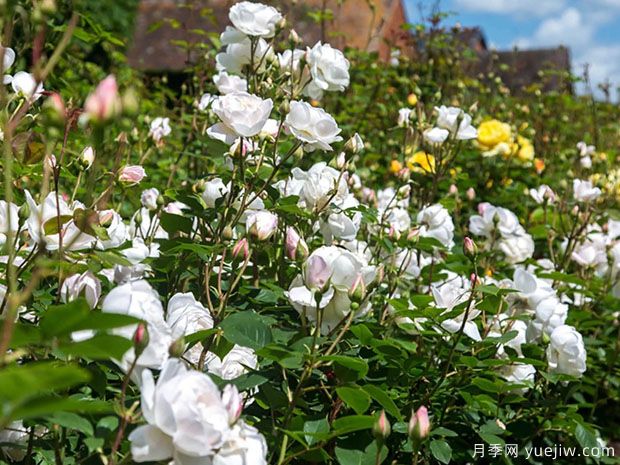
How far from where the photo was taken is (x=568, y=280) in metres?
2.05

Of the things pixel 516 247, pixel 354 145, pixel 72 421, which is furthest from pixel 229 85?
pixel 516 247

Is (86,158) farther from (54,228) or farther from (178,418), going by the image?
(178,418)

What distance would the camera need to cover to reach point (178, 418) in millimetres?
780

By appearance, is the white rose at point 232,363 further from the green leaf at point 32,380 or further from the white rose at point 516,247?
the white rose at point 516,247

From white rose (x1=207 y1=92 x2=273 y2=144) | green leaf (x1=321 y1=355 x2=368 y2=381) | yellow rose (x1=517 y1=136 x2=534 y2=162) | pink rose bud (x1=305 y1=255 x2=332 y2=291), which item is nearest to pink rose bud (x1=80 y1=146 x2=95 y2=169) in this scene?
white rose (x1=207 y1=92 x2=273 y2=144)

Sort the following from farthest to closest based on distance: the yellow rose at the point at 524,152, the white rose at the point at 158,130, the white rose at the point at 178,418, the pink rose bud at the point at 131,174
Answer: the yellow rose at the point at 524,152
the white rose at the point at 158,130
the pink rose bud at the point at 131,174
the white rose at the point at 178,418

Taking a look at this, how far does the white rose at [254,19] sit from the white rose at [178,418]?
1.01 meters

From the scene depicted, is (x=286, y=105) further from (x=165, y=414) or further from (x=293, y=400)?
(x=165, y=414)

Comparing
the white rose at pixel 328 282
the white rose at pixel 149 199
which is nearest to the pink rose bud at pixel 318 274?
the white rose at pixel 328 282

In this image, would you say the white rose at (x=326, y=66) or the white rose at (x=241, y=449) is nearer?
the white rose at (x=241, y=449)

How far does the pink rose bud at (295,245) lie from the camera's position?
1.34 m

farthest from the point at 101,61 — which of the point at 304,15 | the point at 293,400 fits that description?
the point at 293,400

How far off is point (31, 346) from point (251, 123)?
→ 0.53m

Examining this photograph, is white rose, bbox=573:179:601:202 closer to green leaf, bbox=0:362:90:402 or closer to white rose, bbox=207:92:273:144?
white rose, bbox=207:92:273:144
